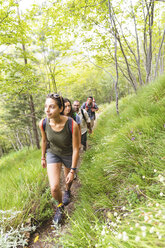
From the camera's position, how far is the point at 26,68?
5992 millimetres

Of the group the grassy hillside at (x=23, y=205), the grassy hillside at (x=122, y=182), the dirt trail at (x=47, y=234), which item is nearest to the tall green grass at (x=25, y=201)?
the grassy hillside at (x=23, y=205)

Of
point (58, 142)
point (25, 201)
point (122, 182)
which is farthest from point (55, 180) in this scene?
point (122, 182)

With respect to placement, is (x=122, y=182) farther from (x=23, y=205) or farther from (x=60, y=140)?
(x=23, y=205)

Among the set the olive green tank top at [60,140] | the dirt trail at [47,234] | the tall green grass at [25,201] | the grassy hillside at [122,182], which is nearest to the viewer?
the grassy hillside at [122,182]

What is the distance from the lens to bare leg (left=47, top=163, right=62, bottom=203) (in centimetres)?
222

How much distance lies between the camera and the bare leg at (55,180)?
2223 mm

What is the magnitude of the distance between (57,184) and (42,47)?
25.3 ft

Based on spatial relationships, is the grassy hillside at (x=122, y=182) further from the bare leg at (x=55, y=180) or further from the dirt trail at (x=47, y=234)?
the bare leg at (x=55, y=180)

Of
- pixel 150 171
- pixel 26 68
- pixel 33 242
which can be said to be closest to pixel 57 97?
pixel 150 171

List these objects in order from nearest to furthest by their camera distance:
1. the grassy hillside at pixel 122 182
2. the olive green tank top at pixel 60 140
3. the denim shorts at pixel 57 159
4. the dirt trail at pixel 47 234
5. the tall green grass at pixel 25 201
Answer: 1. the grassy hillside at pixel 122 182
2. the dirt trail at pixel 47 234
3. the tall green grass at pixel 25 201
4. the olive green tank top at pixel 60 140
5. the denim shorts at pixel 57 159

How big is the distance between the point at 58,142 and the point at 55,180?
0.68 m

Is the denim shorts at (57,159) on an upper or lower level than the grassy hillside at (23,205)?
upper

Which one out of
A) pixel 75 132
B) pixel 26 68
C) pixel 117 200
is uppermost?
pixel 26 68

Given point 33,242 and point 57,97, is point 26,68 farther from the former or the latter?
point 33,242
